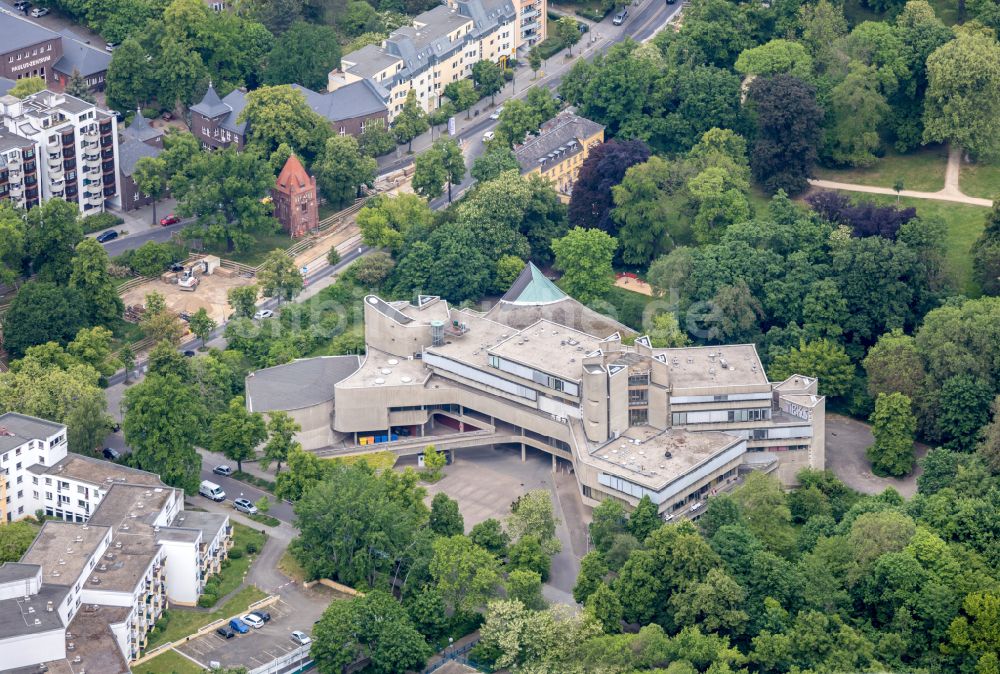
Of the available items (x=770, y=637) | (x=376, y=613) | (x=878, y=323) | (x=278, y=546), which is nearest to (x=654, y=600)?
(x=770, y=637)

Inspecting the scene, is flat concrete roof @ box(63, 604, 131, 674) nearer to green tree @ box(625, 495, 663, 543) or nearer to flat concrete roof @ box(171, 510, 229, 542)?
flat concrete roof @ box(171, 510, 229, 542)

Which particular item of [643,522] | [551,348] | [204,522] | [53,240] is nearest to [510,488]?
[551,348]

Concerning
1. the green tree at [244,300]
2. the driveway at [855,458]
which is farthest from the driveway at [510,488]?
the green tree at [244,300]

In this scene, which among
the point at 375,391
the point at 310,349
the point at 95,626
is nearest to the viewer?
the point at 95,626

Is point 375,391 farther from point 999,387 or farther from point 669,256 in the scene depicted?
point 999,387

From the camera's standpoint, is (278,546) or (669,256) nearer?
(278,546)

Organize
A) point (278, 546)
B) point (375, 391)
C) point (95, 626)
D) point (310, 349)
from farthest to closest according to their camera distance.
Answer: point (310, 349) → point (375, 391) → point (278, 546) → point (95, 626)

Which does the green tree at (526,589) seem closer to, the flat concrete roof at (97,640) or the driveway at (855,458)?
the flat concrete roof at (97,640)
